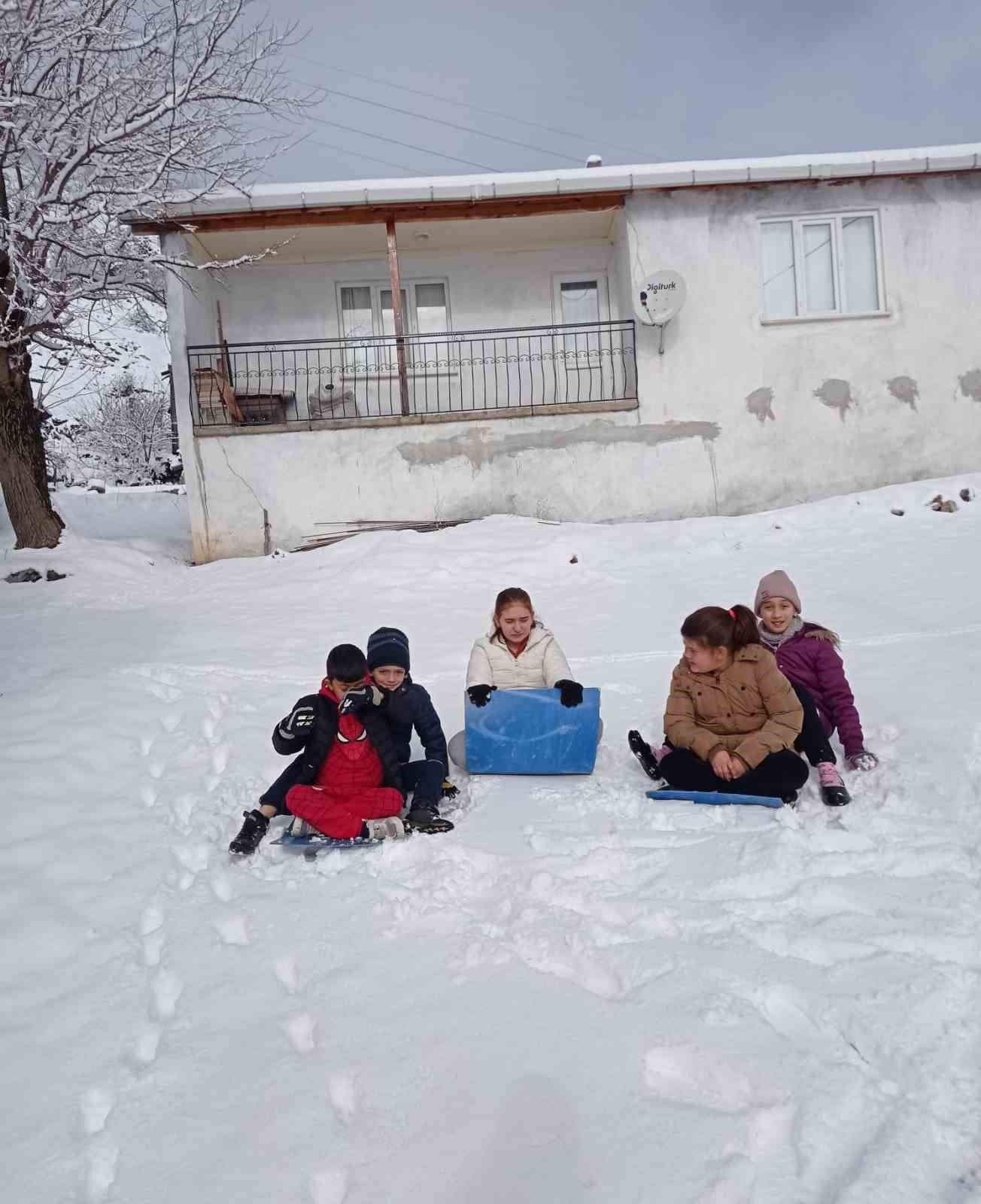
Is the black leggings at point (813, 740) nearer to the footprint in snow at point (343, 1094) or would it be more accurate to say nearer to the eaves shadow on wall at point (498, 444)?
the footprint in snow at point (343, 1094)

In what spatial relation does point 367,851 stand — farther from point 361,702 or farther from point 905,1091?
point 905,1091

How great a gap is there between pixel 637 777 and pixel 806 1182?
240 centimetres

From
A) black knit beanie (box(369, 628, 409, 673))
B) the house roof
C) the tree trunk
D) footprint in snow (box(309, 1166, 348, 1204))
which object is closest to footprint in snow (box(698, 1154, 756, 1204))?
footprint in snow (box(309, 1166, 348, 1204))

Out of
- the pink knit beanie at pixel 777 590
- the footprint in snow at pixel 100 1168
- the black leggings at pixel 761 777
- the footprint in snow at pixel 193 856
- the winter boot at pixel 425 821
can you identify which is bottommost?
the footprint in snow at pixel 100 1168

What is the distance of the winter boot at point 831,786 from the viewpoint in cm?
337

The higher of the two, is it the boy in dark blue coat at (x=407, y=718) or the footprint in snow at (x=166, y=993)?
the boy in dark blue coat at (x=407, y=718)

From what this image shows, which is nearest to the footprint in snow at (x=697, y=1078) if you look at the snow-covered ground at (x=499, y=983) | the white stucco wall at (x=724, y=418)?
the snow-covered ground at (x=499, y=983)

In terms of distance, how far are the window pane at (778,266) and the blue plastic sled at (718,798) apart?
342 inches

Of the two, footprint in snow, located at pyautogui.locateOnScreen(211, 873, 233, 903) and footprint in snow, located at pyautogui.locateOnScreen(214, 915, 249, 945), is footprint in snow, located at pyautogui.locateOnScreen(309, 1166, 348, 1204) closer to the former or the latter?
footprint in snow, located at pyautogui.locateOnScreen(214, 915, 249, 945)

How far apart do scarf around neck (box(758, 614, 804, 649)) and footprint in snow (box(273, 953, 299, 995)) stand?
258 cm

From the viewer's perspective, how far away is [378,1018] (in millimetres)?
2215

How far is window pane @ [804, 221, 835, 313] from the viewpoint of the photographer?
10602 millimetres

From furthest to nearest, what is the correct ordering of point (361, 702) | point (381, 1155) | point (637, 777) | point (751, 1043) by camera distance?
1. point (637, 777)
2. point (361, 702)
3. point (751, 1043)
4. point (381, 1155)

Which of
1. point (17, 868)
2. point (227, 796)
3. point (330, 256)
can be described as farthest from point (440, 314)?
point (17, 868)
